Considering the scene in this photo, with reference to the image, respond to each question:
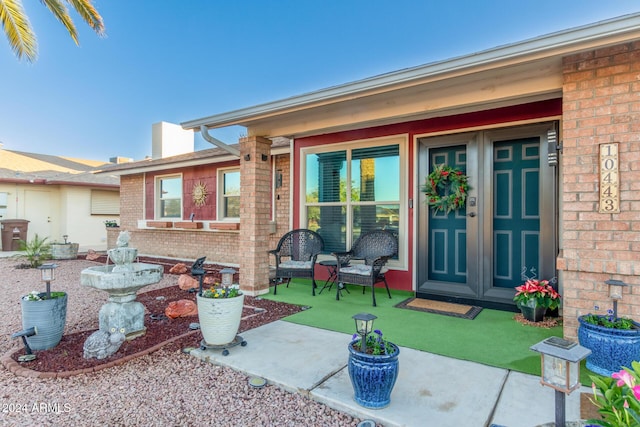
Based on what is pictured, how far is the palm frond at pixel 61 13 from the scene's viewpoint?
6.05 m

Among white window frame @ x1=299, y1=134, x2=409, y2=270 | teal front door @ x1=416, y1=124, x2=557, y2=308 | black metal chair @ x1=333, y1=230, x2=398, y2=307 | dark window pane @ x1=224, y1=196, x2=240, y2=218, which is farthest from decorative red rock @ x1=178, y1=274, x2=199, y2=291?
teal front door @ x1=416, y1=124, x2=557, y2=308

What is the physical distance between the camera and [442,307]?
433 centimetres

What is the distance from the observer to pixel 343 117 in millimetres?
4273

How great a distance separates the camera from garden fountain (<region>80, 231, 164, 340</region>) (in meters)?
3.08

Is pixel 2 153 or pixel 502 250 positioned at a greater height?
pixel 2 153

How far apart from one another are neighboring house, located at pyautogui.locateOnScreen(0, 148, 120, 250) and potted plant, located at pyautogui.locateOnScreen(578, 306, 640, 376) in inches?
538

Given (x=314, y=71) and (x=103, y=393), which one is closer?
(x=103, y=393)

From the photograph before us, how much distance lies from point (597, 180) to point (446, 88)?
60.2 inches

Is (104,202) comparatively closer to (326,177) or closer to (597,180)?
(326,177)

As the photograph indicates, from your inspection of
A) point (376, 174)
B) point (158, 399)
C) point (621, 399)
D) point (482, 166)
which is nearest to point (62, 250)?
point (376, 174)

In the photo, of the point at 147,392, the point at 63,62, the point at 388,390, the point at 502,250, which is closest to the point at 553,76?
the point at 502,250

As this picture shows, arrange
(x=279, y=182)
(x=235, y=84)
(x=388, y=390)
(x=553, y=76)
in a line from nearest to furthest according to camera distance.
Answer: (x=388, y=390) → (x=553, y=76) → (x=279, y=182) → (x=235, y=84)

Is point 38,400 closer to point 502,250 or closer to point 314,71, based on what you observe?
point 502,250

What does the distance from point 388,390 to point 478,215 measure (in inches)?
118
